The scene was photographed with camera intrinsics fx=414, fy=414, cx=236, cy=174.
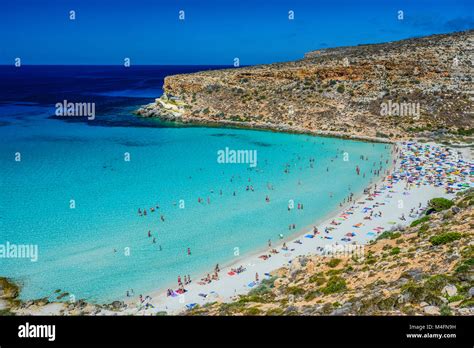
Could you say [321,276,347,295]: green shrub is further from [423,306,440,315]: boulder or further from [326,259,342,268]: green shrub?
[423,306,440,315]: boulder

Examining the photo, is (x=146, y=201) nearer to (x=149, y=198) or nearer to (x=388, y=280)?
(x=149, y=198)

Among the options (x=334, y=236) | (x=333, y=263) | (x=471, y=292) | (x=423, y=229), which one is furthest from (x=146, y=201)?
(x=471, y=292)

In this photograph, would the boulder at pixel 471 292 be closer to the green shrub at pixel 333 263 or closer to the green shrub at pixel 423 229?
the green shrub at pixel 333 263

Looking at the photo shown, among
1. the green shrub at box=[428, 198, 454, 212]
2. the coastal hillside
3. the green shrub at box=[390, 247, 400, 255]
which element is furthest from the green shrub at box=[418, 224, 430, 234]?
the green shrub at box=[428, 198, 454, 212]

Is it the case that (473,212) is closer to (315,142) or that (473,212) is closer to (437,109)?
(315,142)

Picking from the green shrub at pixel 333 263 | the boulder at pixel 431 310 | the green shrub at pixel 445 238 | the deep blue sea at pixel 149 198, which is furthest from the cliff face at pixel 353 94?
the boulder at pixel 431 310

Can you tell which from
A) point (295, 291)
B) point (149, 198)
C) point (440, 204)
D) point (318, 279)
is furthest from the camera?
point (149, 198)
